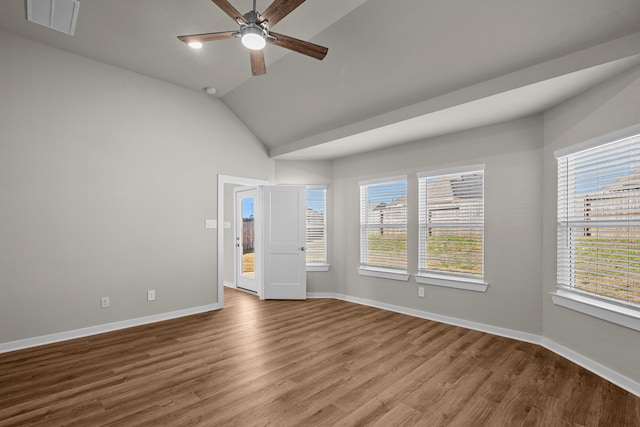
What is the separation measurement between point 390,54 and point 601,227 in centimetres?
260

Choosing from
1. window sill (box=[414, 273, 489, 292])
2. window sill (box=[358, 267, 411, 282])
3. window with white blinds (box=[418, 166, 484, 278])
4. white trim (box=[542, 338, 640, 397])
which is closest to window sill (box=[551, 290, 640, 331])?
white trim (box=[542, 338, 640, 397])

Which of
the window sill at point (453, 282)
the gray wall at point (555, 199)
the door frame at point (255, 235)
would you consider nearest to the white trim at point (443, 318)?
the gray wall at point (555, 199)

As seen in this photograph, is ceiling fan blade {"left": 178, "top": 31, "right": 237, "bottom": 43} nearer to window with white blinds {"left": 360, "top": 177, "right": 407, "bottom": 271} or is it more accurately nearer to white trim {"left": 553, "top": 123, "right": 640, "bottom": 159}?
window with white blinds {"left": 360, "top": 177, "right": 407, "bottom": 271}

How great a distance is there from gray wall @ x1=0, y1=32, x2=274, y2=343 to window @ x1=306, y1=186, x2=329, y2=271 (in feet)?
5.52

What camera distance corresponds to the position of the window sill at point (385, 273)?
15.1 feet

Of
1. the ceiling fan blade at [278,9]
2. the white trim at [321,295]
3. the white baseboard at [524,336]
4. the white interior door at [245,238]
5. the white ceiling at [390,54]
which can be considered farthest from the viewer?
the white interior door at [245,238]

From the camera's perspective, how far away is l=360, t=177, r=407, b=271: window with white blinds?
4.75 m

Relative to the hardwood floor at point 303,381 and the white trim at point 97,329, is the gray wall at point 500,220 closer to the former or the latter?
the hardwood floor at point 303,381

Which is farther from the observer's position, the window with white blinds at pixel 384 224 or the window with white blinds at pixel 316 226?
the window with white blinds at pixel 316 226

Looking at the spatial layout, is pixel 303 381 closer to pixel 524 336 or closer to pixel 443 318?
pixel 443 318

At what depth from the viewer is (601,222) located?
9.17 feet

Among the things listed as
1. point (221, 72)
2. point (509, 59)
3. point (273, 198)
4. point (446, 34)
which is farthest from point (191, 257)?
point (509, 59)

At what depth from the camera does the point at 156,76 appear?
166 inches

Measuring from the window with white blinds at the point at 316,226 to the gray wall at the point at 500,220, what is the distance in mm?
Answer: 1521
